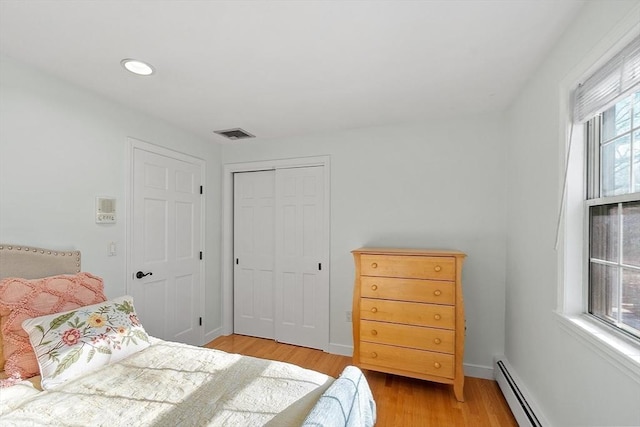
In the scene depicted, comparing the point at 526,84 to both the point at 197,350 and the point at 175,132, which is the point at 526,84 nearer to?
the point at 197,350

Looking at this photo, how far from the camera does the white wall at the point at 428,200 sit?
2535 mm

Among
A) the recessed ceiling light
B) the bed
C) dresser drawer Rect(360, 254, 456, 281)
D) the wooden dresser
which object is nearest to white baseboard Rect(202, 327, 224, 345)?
the bed

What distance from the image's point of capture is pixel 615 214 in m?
1.21

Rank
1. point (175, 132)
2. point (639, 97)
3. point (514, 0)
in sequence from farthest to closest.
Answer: point (175, 132)
point (514, 0)
point (639, 97)

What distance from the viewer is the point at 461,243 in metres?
2.62

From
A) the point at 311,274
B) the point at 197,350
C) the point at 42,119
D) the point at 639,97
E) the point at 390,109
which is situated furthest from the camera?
the point at 311,274

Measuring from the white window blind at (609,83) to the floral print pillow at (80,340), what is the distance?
261 centimetres

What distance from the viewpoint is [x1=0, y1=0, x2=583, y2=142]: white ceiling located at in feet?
4.32

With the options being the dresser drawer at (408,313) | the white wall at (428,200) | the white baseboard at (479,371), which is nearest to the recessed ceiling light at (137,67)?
the white wall at (428,200)

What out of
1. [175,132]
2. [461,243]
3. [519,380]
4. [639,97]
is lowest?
[519,380]

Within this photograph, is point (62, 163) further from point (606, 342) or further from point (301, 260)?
point (606, 342)

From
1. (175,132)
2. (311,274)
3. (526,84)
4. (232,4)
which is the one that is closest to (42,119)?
(175,132)

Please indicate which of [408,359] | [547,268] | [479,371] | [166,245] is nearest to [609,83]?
[547,268]

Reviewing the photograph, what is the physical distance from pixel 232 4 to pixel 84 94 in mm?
1606
